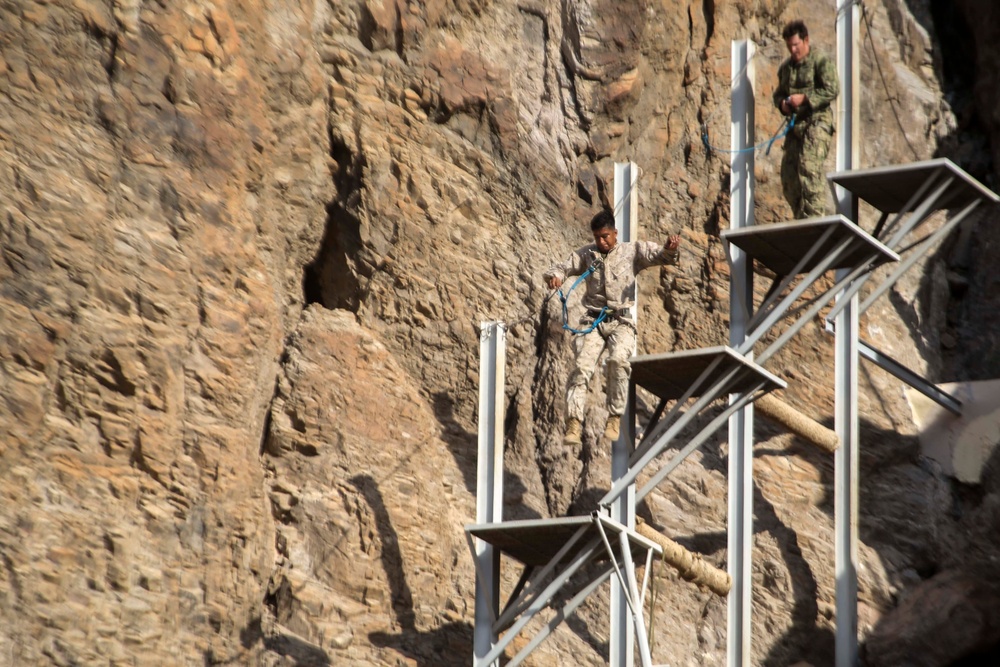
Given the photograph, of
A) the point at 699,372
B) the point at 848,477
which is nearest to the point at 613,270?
the point at 699,372

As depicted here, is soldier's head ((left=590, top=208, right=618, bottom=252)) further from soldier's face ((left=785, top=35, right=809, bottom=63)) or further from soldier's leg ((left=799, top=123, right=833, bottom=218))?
soldier's face ((left=785, top=35, right=809, bottom=63))

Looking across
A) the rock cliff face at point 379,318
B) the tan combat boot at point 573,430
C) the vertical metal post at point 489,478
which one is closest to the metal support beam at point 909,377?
the rock cliff face at point 379,318

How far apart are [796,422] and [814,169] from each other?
2368 mm

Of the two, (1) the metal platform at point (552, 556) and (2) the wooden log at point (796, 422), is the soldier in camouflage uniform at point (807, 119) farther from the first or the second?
(1) the metal platform at point (552, 556)

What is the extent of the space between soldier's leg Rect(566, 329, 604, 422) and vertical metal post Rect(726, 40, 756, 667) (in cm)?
117

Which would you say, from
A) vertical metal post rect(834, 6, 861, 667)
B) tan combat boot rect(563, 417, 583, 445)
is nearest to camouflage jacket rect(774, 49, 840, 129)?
vertical metal post rect(834, 6, 861, 667)

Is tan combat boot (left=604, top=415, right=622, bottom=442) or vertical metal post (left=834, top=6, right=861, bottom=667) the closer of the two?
tan combat boot (left=604, top=415, right=622, bottom=442)

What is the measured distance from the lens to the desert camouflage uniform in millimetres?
11734

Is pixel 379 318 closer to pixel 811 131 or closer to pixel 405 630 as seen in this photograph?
pixel 405 630

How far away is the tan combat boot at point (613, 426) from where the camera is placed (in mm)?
11602

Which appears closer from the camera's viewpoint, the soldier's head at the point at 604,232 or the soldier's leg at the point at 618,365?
the soldier's leg at the point at 618,365

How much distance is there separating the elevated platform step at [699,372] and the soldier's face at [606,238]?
1000 millimetres

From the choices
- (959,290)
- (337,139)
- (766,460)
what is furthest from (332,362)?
(959,290)

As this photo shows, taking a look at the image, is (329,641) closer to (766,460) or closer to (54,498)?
(54,498)
